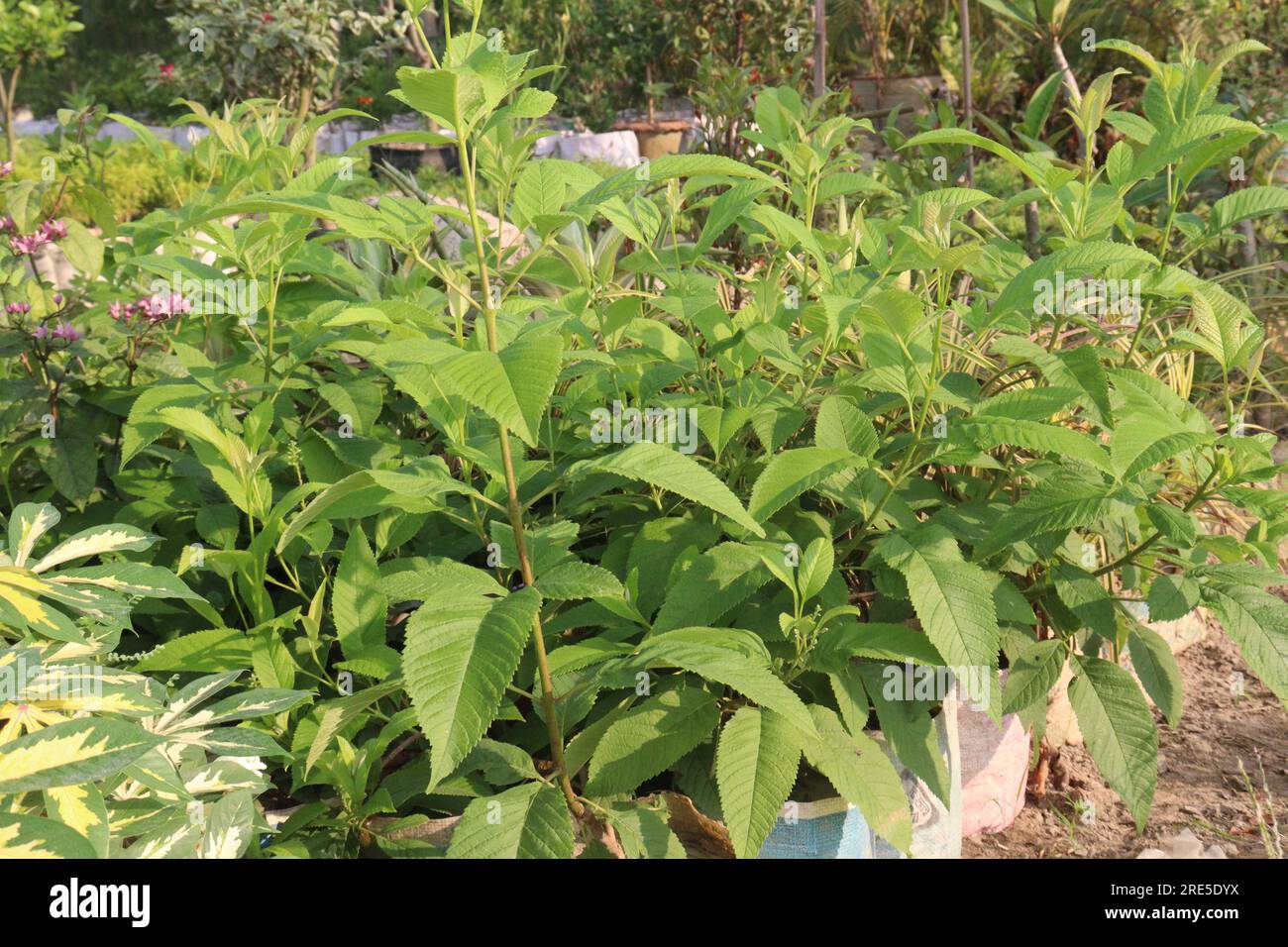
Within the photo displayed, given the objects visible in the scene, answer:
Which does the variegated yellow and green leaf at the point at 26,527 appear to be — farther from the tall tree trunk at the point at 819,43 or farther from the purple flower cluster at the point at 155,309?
the tall tree trunk at the point at 819,43

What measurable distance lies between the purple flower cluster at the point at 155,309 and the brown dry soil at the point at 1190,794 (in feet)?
5.44

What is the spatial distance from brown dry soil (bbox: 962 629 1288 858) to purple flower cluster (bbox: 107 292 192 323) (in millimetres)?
1658

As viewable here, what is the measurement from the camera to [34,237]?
214 cm

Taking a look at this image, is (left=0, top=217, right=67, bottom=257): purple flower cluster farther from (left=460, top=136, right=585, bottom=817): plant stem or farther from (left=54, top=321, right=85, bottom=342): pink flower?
(left=460, top=136, right=585, bottom=817): plant stem

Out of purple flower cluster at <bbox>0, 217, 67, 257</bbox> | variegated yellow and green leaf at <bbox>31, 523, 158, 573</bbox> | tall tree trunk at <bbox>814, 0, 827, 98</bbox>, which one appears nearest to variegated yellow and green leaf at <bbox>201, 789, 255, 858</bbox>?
variegated yellow and green leaf at <bbox>31, 523, 158, 573</bbox>

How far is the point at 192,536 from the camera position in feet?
6.34

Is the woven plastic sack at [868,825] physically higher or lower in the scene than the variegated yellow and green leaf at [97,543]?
lower

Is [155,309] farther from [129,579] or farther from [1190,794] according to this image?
[1190,794]

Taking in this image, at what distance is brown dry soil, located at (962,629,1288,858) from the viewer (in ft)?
6.73

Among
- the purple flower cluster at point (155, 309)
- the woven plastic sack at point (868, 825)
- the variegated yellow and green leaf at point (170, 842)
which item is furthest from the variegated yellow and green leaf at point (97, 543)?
the woven plastic sack at point (868, 825)

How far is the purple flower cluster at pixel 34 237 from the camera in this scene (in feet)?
6.91

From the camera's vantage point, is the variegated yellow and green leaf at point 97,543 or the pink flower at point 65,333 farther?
the pink flower at point 65,333

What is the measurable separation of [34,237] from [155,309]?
38 cm

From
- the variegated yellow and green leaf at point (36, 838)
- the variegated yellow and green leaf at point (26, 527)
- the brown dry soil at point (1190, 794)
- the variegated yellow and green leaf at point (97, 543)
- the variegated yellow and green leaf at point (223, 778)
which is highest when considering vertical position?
the variegated yellow and green leaf at point (26, 527)
